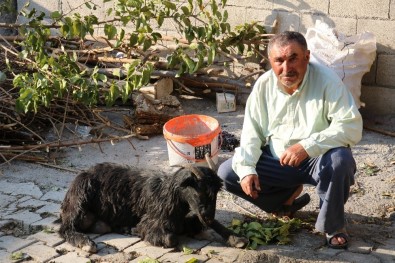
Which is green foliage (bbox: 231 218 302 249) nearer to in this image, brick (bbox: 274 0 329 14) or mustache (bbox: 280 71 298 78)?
mustache (bbox: 280 71 298 78)

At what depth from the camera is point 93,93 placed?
293 inches

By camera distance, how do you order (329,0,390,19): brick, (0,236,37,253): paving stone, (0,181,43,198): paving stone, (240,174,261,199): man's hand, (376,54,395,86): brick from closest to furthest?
1. (240,174,261,199): man's hand
2. (0,236,37,253): paving stone
3. (0,181,43,198): paving stone
4. (329,0,390,19): brick
5. (376,54,395,86): brick

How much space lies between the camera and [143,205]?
5516 millimetres

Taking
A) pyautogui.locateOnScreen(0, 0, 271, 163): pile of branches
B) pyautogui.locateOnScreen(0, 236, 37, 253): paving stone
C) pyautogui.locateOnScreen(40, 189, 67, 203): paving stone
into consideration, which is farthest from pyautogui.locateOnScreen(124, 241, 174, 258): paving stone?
pyautogui.locateOnScreen(0, 0, 271, 163): pile of branches

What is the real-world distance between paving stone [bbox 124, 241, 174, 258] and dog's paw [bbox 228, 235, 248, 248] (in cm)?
45

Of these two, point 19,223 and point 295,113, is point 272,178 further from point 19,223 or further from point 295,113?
point 19,223

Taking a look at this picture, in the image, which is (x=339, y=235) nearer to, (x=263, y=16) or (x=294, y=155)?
(x=294, y=155)

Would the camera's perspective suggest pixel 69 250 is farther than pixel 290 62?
Yes

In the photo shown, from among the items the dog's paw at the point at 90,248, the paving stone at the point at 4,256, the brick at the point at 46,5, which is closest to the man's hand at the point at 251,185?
the dog's paw at the point at 90,248

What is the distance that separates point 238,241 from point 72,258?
1.23 m

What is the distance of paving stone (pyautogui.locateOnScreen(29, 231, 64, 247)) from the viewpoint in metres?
5.49

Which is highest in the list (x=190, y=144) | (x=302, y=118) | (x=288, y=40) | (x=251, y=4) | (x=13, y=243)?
(x=288, y=40)

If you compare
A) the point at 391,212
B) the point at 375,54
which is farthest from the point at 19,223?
the point at 375,54

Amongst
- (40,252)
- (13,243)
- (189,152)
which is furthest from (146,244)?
(189,152)
